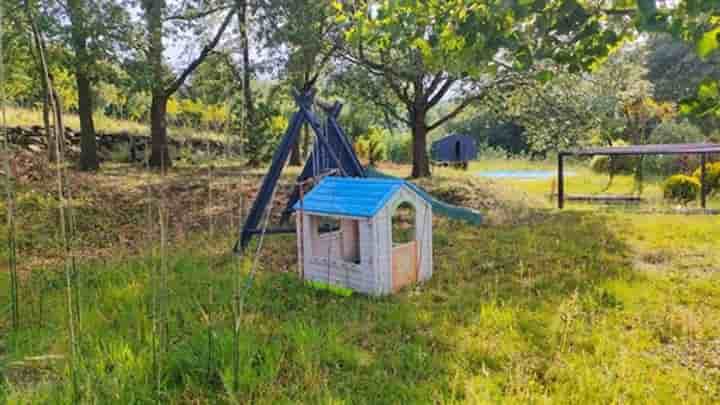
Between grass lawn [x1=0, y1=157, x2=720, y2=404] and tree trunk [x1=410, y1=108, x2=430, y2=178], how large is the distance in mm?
5668

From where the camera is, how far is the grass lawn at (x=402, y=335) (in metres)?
1.88

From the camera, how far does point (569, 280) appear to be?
11.0ft

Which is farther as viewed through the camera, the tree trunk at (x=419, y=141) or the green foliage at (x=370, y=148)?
the green foliage at (x=370, y=148)

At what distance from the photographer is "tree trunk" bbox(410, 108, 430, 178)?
9.68 metres

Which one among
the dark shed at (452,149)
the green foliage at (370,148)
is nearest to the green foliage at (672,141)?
the dark shed at (452,149)

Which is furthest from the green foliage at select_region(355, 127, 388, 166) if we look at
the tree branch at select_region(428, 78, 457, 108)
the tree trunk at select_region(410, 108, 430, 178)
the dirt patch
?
the dirt patch

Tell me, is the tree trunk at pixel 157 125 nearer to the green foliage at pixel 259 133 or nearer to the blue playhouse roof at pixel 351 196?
the green foliage at pixel 259 133

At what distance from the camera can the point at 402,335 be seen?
2504mm

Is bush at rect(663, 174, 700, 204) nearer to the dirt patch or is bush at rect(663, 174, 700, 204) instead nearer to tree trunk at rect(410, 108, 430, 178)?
tree trunk at rect(410, 108, 430, 178)

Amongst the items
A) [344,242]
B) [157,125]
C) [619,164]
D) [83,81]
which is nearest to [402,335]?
[344,242]

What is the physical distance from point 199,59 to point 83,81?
2310 mm

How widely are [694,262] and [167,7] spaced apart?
8736 millimetres

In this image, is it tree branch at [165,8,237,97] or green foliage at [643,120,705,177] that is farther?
green foliage at [643,120,705,177]

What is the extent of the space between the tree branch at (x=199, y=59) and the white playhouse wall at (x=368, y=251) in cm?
666
